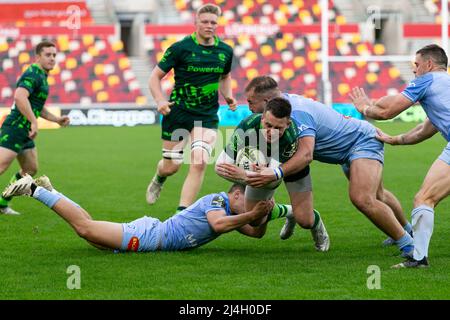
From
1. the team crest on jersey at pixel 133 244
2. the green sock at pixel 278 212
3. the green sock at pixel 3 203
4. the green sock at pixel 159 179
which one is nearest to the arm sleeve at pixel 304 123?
the green sock at pixel 278 212

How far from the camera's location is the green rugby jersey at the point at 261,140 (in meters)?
7.71

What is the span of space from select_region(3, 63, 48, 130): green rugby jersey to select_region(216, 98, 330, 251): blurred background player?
4.11 meters

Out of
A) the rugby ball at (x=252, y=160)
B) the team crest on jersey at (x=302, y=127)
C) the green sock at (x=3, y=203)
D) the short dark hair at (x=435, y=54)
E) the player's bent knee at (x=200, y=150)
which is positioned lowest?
the green sock at (x=3, y=203)

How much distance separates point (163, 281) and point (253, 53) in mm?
31852

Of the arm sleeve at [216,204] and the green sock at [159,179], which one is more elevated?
the arm sleeve at [216,204]

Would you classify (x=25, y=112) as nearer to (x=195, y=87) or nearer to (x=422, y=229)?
(x=195, y=87)

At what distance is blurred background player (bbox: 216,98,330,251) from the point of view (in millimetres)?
7395

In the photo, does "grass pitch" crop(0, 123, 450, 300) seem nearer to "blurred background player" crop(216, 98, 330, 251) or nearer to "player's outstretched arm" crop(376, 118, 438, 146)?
"blurred background player" crop(216, 98, 330, 251)

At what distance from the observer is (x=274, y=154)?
7871 mm

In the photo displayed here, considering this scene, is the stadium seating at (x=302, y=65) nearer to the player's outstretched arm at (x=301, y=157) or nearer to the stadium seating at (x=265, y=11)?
the stadium seating at (x=265, y=11)

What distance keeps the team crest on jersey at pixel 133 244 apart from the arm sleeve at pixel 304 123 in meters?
1.71

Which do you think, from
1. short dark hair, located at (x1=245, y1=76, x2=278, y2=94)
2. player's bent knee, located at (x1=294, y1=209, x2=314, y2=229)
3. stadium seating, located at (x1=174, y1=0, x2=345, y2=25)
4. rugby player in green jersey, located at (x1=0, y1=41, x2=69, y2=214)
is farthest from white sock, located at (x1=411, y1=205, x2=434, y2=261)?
stadium seating, located at (x1=174, y1=0, x2=345, y2=25)
